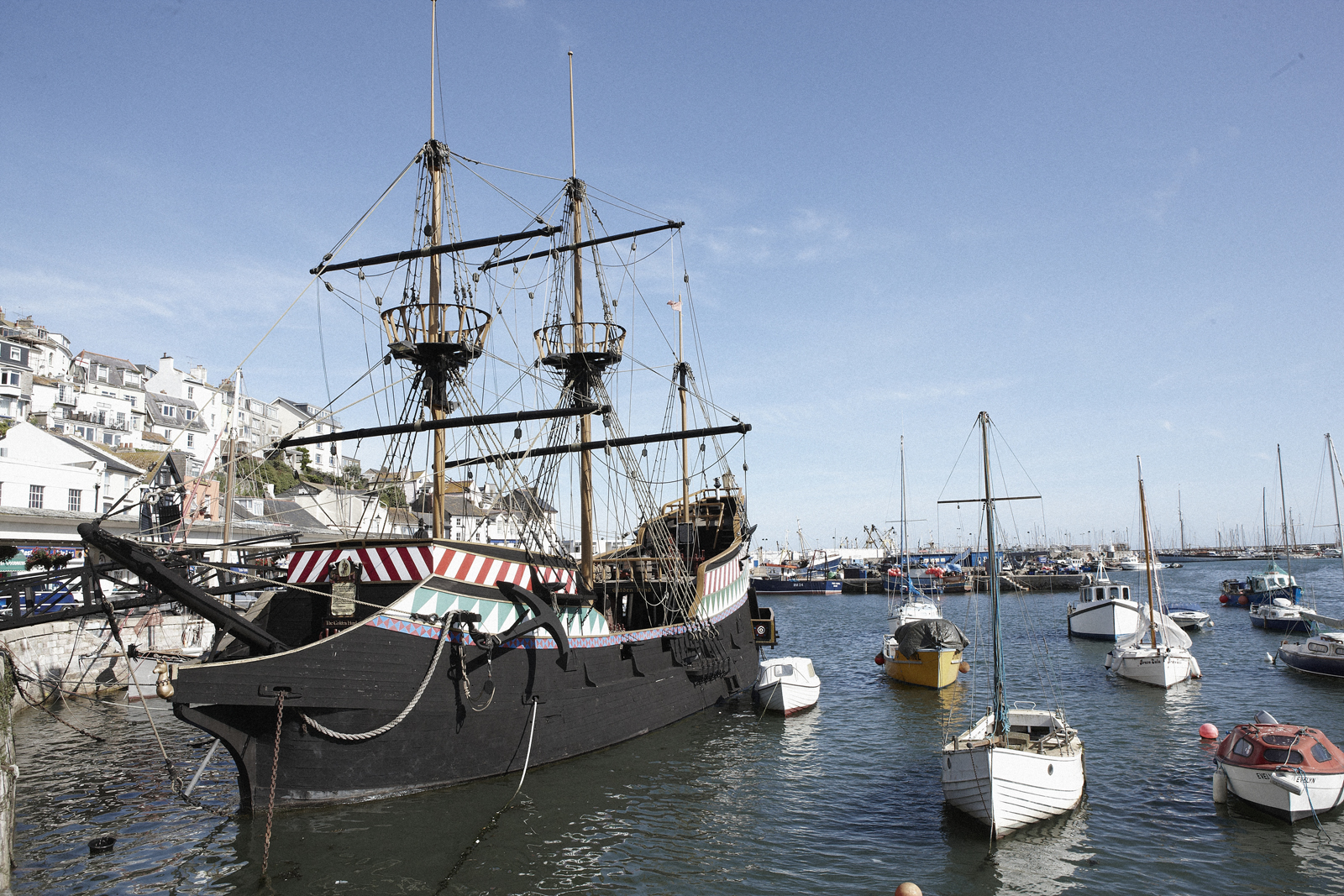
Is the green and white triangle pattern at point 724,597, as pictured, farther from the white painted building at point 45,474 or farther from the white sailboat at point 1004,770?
the white painted building at point 45,474

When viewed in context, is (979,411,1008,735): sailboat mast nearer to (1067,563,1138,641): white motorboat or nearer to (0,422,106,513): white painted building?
(1067,563,1138,641): white motorboat

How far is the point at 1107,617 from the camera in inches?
1780

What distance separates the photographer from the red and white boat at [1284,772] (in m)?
15.2

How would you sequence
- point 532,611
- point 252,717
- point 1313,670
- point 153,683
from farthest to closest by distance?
point 1313,670 → point 153,683 → point 532,611 → point 252,717

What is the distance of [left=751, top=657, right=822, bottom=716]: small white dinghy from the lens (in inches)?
1030

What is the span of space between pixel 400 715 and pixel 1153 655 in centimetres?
2785

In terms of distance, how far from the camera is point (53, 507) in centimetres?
3994

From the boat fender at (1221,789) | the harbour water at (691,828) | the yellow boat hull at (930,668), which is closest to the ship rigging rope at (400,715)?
the harbour water at (691,828)

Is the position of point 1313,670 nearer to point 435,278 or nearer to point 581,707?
point 581,707

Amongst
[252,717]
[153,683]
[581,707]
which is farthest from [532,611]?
[153,683]

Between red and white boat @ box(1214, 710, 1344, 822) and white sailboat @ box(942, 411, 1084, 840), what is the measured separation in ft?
9.86

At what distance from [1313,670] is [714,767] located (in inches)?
1037

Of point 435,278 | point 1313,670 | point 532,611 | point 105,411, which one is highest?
point 105,411

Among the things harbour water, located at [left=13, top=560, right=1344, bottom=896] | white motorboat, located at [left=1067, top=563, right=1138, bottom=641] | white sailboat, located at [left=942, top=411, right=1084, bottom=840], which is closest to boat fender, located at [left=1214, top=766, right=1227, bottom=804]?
harbour water, located at [left=13, top=560, right=1344, bottom=896]
